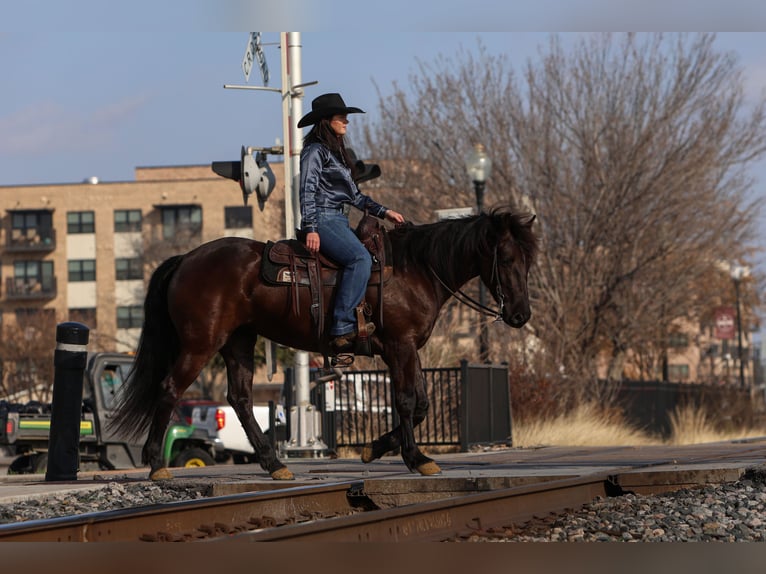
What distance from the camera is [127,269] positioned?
8656 cm

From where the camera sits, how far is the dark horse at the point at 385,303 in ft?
31.2

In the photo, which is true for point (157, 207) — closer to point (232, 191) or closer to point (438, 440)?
point (232, 191)

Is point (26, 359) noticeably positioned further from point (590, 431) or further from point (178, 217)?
point (590, 431)

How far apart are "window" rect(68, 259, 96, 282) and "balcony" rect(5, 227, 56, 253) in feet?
6.79

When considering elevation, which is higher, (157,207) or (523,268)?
(157,207)

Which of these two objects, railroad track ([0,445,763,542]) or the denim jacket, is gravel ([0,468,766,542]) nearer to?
railroad track ([0,445,763,542])

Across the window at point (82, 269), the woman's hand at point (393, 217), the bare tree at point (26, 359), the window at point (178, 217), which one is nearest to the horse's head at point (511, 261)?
the woman's hand at point (393, 217)

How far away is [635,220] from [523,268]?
72.1 ft

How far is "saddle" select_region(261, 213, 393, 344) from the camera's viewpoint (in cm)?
949

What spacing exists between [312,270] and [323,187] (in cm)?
68

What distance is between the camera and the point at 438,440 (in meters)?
18.3

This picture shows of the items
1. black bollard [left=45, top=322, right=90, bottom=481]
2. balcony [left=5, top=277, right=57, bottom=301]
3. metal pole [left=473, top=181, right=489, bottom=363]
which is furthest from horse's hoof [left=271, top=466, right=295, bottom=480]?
balcony [left=5, top=277, right=57, bottom=301]

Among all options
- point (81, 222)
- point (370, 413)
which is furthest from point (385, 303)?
point (81, 222)
